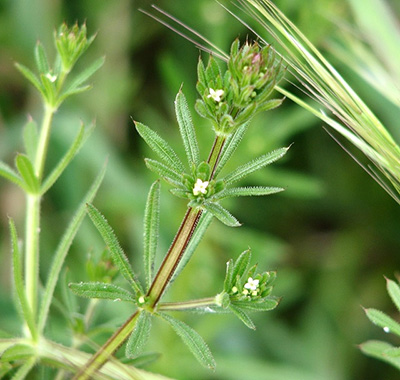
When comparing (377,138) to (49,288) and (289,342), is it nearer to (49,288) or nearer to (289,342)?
(49,288)

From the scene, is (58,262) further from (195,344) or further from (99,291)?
(195,344)

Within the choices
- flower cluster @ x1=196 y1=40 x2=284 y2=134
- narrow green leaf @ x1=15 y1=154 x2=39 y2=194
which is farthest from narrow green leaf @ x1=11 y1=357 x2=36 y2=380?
flower cluster @ x1=196 y1=40 x2=284 y2=134

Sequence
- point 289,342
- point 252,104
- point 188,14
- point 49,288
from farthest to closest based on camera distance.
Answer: point 188,14, point 289,342, point 49,288, point 252,104

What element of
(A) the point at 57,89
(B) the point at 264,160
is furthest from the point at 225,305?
(A) the point at 57,89

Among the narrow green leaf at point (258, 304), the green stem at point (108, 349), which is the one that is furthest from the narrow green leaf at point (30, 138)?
→ the narrow green leaf at point (258, 304)

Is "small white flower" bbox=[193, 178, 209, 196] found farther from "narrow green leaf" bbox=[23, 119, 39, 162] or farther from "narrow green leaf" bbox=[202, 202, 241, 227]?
"narrow green leaf" bbox=[23, 119, 39, 162]

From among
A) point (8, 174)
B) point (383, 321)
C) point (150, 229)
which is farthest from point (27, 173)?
point (383, 321)

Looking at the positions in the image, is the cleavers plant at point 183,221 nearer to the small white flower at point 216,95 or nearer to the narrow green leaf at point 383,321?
the small white flower at point 216,95
